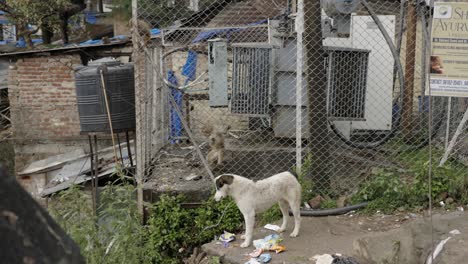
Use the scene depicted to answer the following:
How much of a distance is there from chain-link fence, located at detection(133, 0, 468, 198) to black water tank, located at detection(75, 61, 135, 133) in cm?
32

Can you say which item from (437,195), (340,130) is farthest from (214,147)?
(437,195)

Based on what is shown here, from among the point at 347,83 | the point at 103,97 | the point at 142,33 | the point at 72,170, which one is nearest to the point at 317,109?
the point at 347,83

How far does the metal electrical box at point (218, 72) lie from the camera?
7.01 meters

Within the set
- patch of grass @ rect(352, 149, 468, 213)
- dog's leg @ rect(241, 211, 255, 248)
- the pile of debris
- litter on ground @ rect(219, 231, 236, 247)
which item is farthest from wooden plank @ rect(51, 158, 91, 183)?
patch of grass @ rect(352, 149, 468, 213)

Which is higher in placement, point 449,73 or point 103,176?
point 449,73

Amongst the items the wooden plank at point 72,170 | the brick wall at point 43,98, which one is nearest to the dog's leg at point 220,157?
the wooden plank at point 72,170

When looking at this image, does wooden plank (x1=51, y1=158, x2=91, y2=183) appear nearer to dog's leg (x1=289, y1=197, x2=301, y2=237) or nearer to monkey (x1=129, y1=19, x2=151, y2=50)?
monkey (x1=129, y1=19, x2=151, y2=50)

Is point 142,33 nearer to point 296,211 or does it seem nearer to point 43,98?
point 296,211

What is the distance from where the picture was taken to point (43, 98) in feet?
41.3

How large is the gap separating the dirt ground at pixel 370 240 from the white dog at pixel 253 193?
29 cm

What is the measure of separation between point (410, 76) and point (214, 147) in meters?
3.32

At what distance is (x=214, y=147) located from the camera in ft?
24.7

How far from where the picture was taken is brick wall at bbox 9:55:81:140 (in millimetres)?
12422

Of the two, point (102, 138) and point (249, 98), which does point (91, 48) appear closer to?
point (102, 138)
